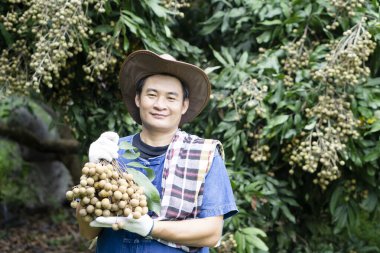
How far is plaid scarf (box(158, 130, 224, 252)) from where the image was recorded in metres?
2.02

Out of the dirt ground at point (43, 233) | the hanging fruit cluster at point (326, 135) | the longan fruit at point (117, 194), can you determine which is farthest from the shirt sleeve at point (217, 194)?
the dirt ground at point (43, 233)

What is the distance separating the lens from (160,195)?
206 cm

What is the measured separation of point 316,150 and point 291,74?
659 mm

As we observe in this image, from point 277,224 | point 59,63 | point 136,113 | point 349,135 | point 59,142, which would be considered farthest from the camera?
point 59,142

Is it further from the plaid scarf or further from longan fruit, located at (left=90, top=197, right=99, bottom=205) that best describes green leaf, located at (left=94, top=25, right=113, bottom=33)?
longan fruit, located at (left=90, top=197, right=99, bottom=205)

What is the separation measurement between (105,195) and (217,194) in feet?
1.54

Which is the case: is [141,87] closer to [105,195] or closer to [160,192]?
[160,192]

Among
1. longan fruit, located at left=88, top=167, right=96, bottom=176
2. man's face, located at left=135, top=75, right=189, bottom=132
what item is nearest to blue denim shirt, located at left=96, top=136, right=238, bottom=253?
man's face, located at left=135, top=75, right=189, bottom=132

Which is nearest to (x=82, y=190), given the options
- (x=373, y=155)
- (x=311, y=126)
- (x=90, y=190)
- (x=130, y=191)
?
(x=90, y=190)

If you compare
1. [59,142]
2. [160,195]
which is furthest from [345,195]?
[59,142]

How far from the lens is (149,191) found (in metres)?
1.92

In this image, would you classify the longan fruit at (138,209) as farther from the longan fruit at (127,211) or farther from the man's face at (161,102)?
the man's face at (161,102)

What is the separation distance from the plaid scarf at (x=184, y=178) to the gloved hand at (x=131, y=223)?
14cm

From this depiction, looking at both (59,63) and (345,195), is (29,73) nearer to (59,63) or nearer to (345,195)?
(59,63)
